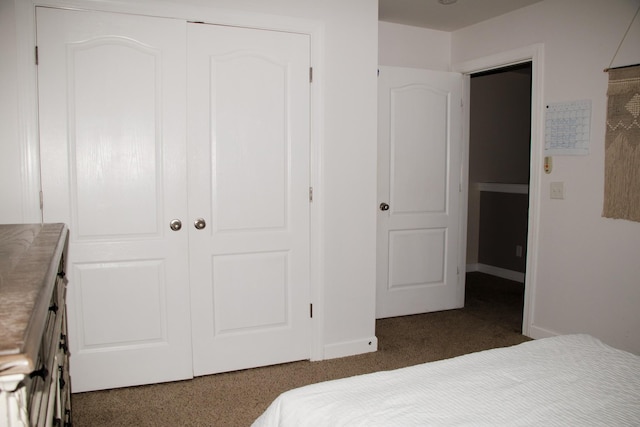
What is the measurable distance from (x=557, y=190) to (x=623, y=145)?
525 millimetres

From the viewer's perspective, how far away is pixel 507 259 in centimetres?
516

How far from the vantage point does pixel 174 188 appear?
101 inches

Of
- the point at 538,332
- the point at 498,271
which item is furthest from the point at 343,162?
the point at 498,271

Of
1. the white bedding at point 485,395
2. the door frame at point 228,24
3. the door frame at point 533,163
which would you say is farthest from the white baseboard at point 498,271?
the white bedding at point 485,395

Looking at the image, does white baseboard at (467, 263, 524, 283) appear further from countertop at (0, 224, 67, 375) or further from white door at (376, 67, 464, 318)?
countertop at (0, 224, 67, 375)

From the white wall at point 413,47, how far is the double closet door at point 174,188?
4.17 feet

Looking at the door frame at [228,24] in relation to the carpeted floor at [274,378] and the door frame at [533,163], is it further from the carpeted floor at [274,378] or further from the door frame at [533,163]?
the door frame at [533,163]

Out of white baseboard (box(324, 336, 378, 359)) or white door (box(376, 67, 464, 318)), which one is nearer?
white baseboard (box(324, 336, 378, 359))

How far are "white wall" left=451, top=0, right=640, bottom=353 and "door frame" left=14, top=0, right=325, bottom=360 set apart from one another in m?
1.63

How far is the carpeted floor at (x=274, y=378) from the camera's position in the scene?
2.27 meters

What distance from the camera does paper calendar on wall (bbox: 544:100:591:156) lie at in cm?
299

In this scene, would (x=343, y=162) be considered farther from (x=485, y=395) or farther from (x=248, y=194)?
(x=485, y=395)

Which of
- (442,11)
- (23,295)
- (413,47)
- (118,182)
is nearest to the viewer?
(23,295)

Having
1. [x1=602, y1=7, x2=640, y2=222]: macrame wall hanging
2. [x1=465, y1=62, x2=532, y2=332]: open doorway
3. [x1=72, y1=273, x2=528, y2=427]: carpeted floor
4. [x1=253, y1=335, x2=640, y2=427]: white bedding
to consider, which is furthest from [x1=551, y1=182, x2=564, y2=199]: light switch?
[x1=253, y1=335, x2=640, y2=427]: white bedding
